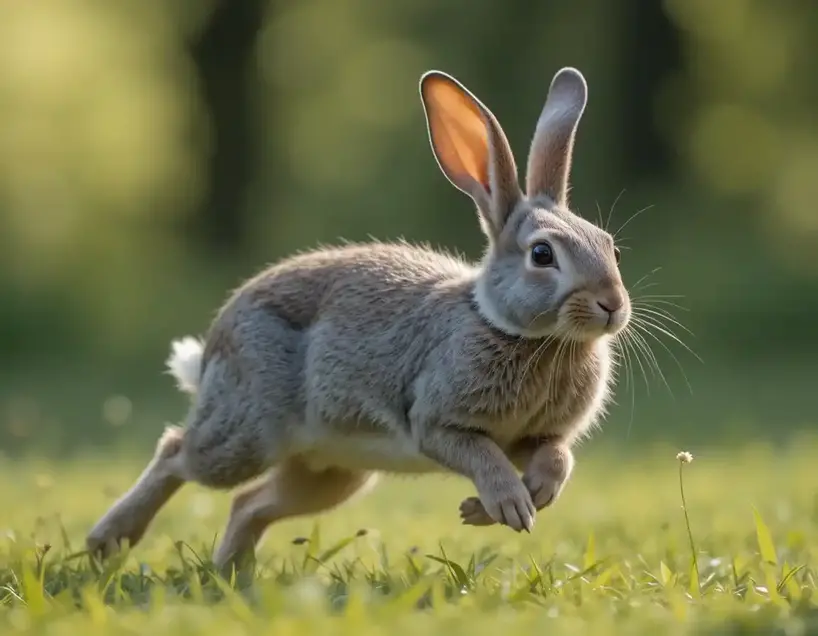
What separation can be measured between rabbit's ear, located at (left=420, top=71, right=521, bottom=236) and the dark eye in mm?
317

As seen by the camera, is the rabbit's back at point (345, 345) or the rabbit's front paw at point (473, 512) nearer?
the rabbit's front paw at point (473, 512)

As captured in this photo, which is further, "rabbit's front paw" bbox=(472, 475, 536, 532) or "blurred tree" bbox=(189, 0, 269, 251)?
"blurred tree" bbox=(189, 0, 269, 251)

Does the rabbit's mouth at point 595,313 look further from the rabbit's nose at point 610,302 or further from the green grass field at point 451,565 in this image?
the green grass field at point 451,565

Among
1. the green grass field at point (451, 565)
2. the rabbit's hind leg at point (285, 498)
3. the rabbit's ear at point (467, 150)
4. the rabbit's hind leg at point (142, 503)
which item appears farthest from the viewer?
the rabbit's hind leg at point (285, 498)

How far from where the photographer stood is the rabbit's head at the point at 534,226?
4.20 m

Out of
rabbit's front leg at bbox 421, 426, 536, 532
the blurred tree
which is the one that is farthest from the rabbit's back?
the blurred tree

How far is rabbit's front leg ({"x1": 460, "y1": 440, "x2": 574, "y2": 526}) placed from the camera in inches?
167

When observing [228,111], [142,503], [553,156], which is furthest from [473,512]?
[228,111]

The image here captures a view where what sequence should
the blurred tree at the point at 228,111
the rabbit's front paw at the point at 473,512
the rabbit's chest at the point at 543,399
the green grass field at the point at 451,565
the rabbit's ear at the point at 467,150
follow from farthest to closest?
the blurred tree at the point at 228,111, the rabbit's ear at the point at 467,150, the rabbit's chest at the point at 543,399, the rabbit's front paw at the point at 473,512, the green grass field at the point at 451,565

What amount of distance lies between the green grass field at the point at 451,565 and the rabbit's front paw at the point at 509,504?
142 mm

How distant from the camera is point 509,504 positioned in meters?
4.11

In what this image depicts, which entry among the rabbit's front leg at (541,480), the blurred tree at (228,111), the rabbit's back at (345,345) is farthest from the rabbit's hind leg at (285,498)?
the blurred tree at (228,111)

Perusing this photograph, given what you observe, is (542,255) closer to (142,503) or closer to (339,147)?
(142,503)

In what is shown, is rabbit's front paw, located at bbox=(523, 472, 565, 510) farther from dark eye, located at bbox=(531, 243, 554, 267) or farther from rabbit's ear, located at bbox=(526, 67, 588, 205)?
rabbit's ear, located at bbox=(526, 67, 588, 205)
